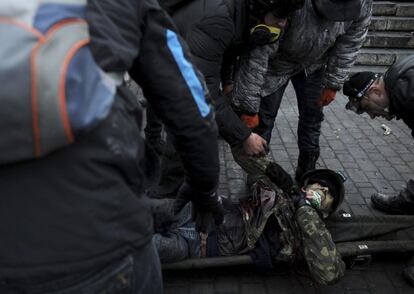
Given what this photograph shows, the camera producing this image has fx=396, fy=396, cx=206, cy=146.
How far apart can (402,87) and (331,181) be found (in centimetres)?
88

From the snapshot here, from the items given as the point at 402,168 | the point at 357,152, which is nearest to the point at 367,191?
the point at 402,168

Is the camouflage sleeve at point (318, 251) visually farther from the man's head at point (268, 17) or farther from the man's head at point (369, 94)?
the man's head at point (268, 17)

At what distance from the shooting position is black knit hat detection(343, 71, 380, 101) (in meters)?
2.68

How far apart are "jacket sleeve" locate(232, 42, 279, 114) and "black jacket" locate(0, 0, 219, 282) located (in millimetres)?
→ 1487

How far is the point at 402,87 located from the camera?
2270 millimetres

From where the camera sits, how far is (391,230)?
9.17 ft

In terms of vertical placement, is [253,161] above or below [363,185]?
above

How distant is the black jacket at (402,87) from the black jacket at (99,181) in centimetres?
163

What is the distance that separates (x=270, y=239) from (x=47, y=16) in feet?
6.74

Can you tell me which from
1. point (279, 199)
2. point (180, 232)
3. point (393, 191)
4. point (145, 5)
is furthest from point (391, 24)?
point (145, 5)

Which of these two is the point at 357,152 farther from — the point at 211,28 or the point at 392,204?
the point at 211,28

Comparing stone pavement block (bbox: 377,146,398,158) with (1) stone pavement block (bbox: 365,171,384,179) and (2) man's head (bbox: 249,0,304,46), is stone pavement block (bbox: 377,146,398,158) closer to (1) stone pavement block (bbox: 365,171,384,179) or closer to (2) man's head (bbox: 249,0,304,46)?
(1) stone pavement block (bbox: 365,171,384,179)

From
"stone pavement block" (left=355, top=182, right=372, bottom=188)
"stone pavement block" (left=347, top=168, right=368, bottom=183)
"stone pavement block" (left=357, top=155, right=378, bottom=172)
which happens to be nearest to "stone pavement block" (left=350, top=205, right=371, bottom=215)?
"stone pavement block" (left=355, top=182, right=372, bottom=188)

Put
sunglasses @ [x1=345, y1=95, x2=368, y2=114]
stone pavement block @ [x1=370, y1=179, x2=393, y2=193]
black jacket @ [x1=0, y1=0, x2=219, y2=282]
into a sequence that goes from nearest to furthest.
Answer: black jacket @ [x1=0, y1=0, x2=219, y2=282] → sunglasses @ [x1=345, y1=95, x2=368, y2=114] → stone pavement block @ [x1=370, y1=179, x2=393, y2=193]
